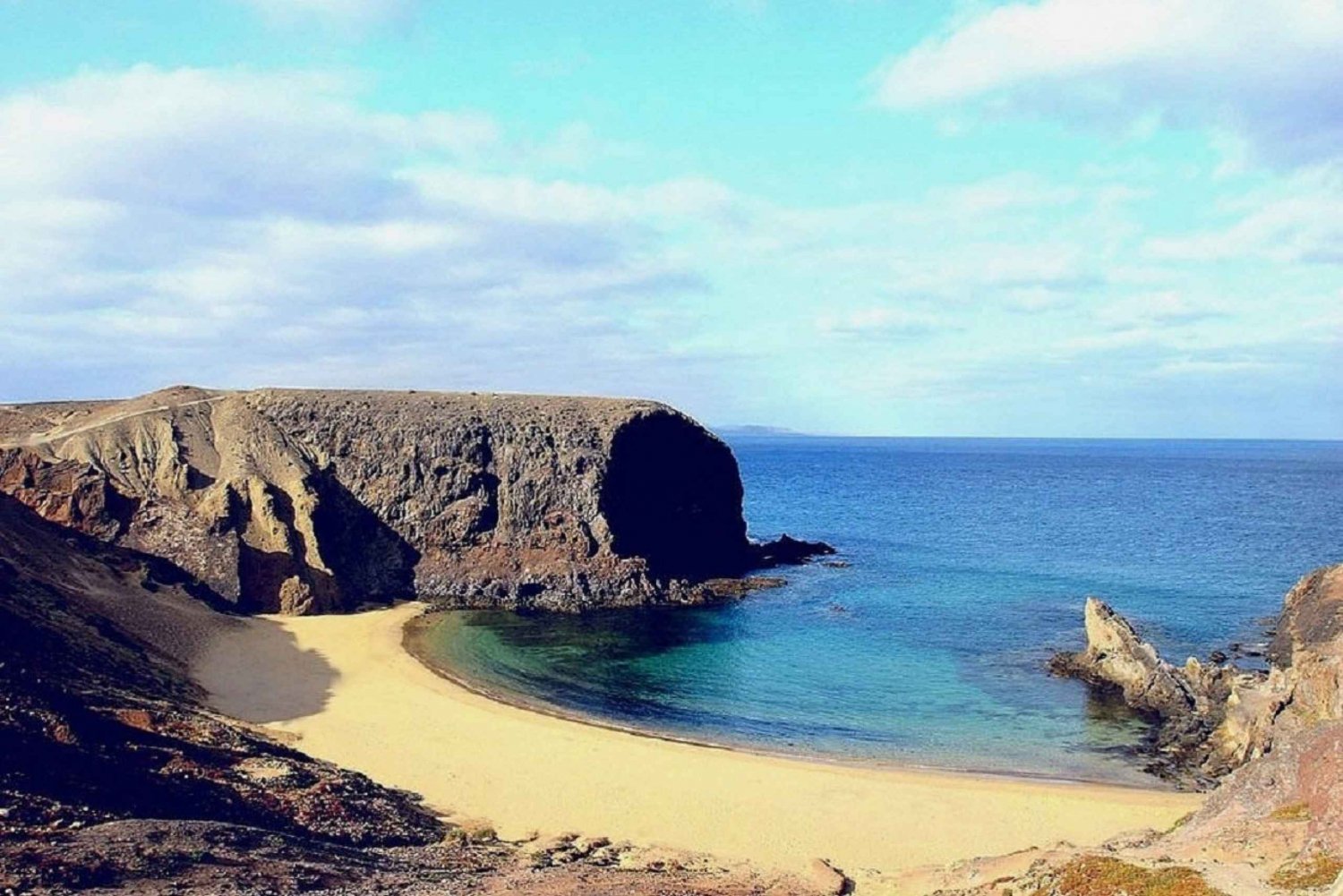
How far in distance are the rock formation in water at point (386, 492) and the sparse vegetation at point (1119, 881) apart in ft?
159

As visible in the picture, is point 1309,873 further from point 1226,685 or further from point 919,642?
point 919,642

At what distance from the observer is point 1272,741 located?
3466 cm

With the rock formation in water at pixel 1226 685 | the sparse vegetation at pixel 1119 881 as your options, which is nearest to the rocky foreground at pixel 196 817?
the sparse vegetation at pixel 1119 881

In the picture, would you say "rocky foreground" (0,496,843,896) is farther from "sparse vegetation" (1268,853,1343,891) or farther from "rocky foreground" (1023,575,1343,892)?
"sparse vegetation" (1268,853,1343,891)

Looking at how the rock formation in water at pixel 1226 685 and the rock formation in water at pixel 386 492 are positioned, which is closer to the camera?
the rock formation in water at pixel 1226 685

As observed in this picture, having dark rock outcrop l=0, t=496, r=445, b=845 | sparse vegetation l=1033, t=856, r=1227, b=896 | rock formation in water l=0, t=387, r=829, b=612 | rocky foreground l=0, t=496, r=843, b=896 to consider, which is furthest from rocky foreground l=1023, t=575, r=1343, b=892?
rock formation in water l=0, t=387, r=829, b=612

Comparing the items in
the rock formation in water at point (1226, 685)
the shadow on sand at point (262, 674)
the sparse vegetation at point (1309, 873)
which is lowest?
the shadow on sand at point (262, 674)

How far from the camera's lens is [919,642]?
5594 cm

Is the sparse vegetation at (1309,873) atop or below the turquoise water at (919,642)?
atop

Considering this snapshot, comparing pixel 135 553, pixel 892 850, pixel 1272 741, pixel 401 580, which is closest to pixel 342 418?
pixel 401 580

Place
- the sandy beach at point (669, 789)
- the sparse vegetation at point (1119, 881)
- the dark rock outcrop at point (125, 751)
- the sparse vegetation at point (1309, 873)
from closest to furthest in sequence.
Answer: the sparse vegetation at point (1309, 873), the sparse vegetation at point (1119, 881), the dark rock outcrop at point (125, 751), the sandy beach at point (669, 789)

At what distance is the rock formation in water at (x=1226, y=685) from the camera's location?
34.7 metres

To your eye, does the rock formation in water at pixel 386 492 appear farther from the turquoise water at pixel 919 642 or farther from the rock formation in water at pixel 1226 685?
the rock formation in water at pixel 1226 685

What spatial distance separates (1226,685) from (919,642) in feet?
54.4
